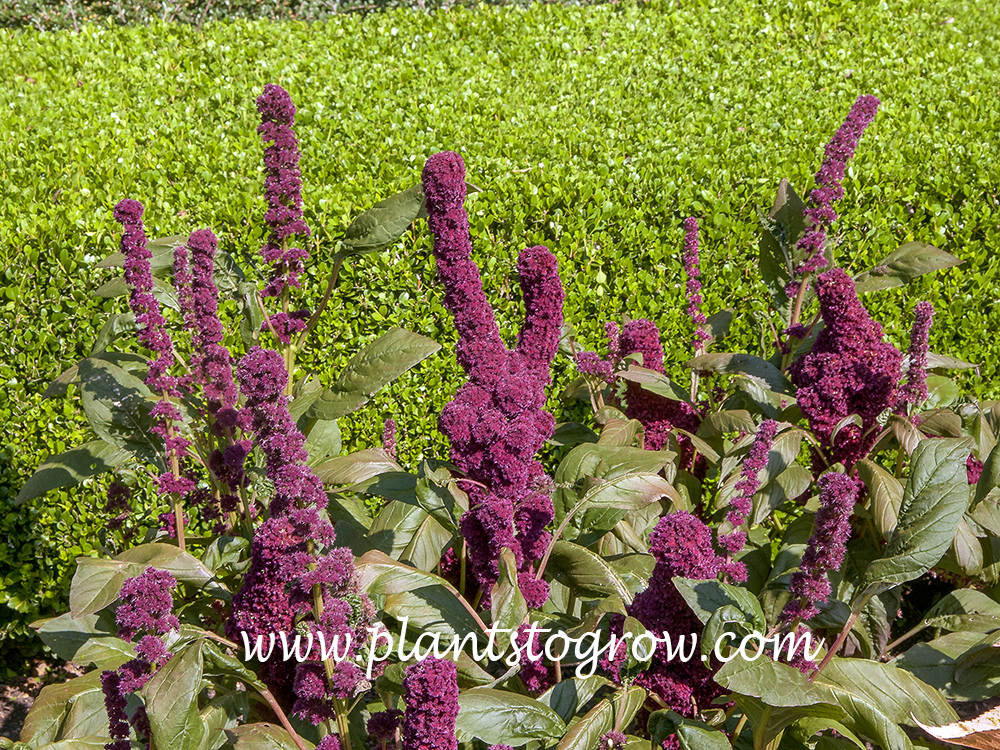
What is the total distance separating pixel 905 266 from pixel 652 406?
101 centimetres

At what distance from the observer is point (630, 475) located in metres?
2.26

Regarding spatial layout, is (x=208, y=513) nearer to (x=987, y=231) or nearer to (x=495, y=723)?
(x=495, y=723)

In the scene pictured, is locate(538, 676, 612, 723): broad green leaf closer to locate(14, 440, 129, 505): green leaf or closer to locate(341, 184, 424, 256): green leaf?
locate(341, 184, 424, 256): green leaf

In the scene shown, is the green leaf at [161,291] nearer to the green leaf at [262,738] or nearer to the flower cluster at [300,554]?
the flower cluster at [300,554]

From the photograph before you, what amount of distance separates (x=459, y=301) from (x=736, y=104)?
436 cm

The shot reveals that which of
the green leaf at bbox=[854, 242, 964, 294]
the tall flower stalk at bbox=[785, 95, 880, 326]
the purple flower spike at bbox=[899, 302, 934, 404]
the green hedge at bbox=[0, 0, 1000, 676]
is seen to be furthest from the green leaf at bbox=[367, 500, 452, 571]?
the green hedge at bbox=[0, 0, 1000, 676]

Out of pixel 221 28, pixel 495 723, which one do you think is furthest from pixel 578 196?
pixel 221 28

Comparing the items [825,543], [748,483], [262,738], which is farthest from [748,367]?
[262,738]

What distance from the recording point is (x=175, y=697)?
1660 millimetres

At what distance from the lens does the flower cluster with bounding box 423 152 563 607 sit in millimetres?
1904

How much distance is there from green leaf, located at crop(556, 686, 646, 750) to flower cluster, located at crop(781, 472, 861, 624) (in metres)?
0.35

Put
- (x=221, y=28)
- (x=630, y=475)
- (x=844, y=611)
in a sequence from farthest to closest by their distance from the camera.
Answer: (x=221, y=28) → (x=630, y=475) → (x=844, y=611)

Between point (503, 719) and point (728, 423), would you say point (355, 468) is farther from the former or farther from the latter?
point (728, 423)

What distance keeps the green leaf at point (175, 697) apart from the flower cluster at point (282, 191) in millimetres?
1026
